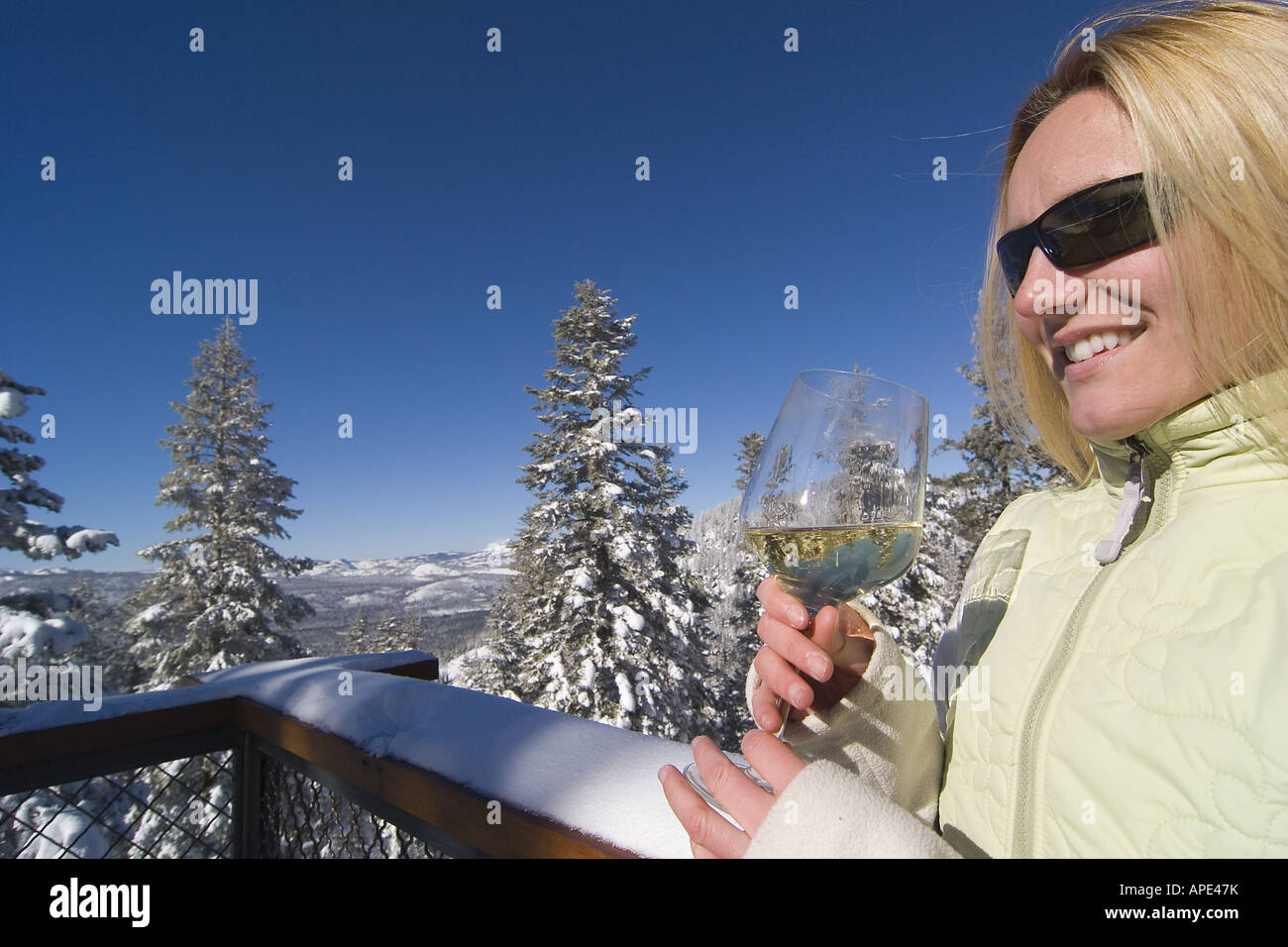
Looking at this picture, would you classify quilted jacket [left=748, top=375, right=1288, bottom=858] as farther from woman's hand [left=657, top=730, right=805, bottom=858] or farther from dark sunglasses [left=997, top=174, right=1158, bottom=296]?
dark sunglasses [left=997, top=174, right=1158, bottom=296]

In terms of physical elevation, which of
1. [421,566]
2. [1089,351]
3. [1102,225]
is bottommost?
[421,566]

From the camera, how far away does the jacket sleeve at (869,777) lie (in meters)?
0.73

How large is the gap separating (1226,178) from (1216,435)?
1.28ft

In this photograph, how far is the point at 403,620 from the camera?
103 feet

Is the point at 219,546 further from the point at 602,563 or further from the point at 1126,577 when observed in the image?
the point at 1126,577

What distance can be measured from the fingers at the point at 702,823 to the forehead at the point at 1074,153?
4.04 feet

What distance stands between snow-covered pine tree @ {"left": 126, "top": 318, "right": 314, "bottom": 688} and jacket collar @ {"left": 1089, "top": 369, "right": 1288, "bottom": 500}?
17.0 metres

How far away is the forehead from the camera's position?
106 cm

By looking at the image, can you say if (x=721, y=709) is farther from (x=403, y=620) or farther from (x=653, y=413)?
(x=403, y=620)

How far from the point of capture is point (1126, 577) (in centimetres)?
95

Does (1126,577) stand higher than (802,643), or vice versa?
(1126,577)

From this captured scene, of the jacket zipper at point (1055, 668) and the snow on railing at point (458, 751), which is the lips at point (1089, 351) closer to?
the jacket zipper at point (1055, 668)

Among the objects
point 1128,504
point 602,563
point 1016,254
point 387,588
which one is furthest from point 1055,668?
point 387,588
